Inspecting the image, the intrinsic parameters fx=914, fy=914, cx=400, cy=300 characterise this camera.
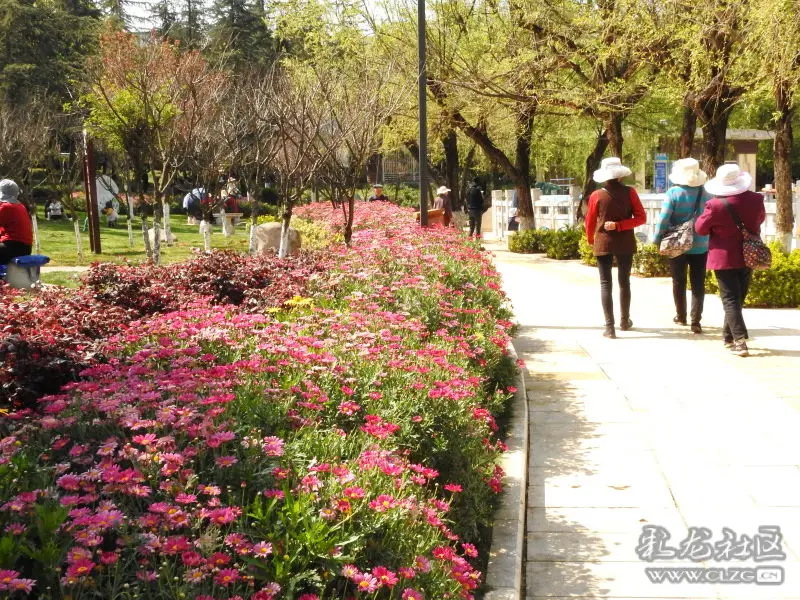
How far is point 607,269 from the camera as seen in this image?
9.81m

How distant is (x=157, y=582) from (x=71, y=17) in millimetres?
44672

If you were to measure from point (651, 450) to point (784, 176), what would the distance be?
9.40 meters

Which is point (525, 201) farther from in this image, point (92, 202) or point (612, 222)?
point (612, 222)

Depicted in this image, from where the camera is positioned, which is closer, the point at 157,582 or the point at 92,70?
the point at 157,582

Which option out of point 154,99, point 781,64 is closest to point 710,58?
point 781,64

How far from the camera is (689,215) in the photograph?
973cm

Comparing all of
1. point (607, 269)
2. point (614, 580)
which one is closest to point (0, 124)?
point (607, 269)

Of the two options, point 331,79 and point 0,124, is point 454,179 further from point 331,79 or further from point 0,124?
point 0,124

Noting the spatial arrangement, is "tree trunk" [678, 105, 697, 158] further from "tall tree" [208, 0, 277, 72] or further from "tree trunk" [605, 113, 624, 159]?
"tall tree" [208, 0, 277, 72]

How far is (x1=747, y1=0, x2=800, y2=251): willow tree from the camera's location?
34.2 ft

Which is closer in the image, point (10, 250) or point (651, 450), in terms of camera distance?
point (651, 450)

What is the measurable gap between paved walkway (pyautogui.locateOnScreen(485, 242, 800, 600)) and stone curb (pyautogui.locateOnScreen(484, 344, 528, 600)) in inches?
4.3

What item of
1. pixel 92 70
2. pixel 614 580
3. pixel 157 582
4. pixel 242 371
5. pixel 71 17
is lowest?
pixel 614 580

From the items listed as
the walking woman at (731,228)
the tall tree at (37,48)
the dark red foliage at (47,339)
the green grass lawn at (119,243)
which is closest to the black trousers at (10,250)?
the dark red foliage at (47,339)
